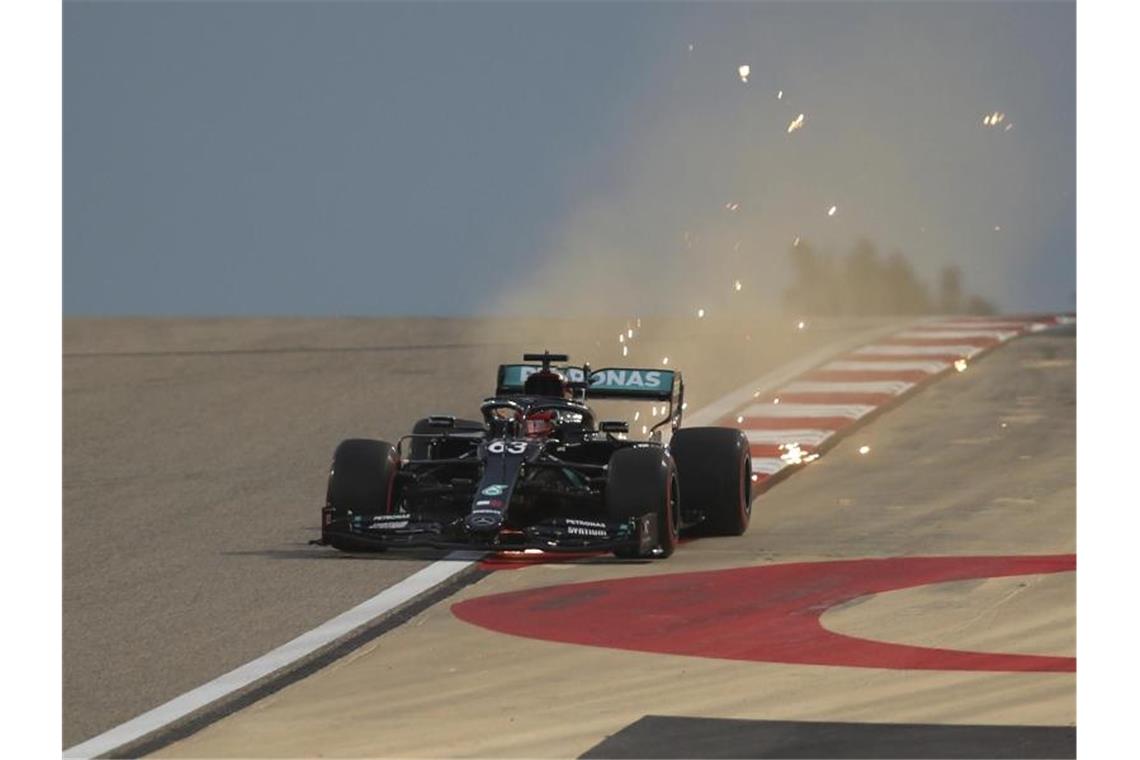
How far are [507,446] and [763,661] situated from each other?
139 inches

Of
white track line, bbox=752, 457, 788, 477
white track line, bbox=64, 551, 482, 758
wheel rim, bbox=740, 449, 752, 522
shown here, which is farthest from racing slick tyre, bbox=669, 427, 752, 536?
white track line, bbox=752, 457, 788, 477

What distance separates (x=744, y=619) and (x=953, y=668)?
1593 mm

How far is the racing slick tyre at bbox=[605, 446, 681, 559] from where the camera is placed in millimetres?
13055

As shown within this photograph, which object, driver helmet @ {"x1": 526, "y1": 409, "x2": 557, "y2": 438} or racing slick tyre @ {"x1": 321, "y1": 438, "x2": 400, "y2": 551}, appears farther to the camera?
driver helmet @ {"x1": 526, "y1": 409, "x2": 557, "y2": 438}

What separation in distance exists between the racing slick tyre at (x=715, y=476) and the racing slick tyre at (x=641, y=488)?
0.95 metres

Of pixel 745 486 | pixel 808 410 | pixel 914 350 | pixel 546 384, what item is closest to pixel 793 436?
pixel 808 410

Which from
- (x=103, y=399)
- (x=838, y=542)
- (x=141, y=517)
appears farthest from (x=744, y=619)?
(x=103, y=399)

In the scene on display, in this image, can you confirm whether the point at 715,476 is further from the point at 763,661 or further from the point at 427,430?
the point at 763,661

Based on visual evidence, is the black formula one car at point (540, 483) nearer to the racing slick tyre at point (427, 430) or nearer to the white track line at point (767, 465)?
the racing slick tyre at point (427, 430)

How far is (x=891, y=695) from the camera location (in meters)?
9.45

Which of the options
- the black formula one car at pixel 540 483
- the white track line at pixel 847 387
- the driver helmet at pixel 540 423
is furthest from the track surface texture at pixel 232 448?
the driver helmet at pixel 540 423

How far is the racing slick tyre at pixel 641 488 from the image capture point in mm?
13055

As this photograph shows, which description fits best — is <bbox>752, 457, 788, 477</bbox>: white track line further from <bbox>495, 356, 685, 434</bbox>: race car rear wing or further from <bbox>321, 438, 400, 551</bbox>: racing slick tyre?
<bbox>321, 438, 400, 551</bbox>: racing slick tyre

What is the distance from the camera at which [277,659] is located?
10.4 meters
